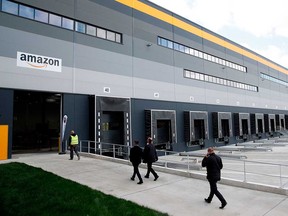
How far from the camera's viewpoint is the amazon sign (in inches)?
560

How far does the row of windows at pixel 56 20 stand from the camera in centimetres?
1425

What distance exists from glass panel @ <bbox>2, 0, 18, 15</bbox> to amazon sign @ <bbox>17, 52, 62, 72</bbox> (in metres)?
2.64

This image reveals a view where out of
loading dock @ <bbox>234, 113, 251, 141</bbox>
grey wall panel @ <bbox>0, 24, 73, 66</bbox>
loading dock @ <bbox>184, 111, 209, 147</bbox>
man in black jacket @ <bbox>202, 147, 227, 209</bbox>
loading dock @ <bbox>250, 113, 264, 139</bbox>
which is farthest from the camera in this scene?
loading dock @ <bbox>250, 113, 264, 139</bbox>

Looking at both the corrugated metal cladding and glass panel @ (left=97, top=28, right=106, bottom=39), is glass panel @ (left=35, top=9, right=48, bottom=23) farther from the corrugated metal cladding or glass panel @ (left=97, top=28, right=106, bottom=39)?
glass panel @ (left=97, top=28, right=106, bottom=39)

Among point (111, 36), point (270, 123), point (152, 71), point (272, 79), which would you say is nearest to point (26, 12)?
point (111, 36)

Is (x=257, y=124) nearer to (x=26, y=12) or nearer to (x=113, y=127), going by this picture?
(x=113, y=127)

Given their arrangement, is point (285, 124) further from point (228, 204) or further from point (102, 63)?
point (228, 204)

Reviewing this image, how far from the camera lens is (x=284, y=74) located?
53656 millimetres

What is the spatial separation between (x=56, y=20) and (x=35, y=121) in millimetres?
16065

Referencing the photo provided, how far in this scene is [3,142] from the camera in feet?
43.2

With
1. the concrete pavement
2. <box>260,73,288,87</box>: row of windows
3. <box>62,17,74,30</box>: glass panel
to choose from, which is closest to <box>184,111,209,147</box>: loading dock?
<box>62,17,74,30</box>: glass panel

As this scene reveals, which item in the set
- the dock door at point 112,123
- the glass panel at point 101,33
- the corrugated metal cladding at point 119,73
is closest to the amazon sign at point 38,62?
the corrugated metal cladding at point 119,73

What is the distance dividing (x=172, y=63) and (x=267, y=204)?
19.5 m

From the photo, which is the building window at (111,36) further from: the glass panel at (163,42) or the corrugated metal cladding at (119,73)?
the glass panel at (163,42)
